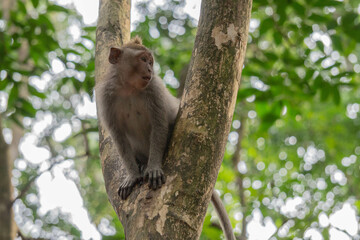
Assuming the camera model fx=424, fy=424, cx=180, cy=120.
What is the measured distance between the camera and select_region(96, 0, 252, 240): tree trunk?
99.3 inches

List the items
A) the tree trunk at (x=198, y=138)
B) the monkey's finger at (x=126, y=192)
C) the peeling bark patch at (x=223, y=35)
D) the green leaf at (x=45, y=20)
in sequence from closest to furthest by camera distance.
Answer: the tree trunk at (x=198, y=138), the monkey's finger at (x=126, y=192), the peeling bark patch at (x=223, y=35), the green leaf at (x=45, y=20)

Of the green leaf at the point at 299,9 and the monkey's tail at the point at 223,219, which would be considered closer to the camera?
the monkey's tail at the point at 223,219

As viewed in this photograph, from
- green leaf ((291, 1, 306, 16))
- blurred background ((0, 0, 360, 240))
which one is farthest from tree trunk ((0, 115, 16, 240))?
green leaf ((291, 1, 306, 16))

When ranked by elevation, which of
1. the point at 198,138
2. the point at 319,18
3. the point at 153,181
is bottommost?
the point at 153,181

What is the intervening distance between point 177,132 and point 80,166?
12102 mm

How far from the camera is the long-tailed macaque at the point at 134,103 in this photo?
13.6 feet

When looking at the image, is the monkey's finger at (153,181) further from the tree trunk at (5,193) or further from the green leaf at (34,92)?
the green leaf at (34,92)

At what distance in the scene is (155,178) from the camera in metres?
2.79

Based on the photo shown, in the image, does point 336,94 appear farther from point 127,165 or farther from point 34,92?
point 34,92

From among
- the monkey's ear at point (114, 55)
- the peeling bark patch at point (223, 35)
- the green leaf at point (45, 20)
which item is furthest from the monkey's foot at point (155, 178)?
the green leaf at point (45, 20)

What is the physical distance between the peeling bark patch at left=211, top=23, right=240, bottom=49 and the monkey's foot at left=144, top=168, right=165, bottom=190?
1001mm

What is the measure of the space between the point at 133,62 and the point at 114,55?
0.68 ft

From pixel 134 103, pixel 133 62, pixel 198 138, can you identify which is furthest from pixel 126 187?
pixel 133 62

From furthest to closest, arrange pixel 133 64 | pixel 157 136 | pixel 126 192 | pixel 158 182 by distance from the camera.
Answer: pixel 133 64
pixel 157 136
pixel 126 192
pixel 158 182
